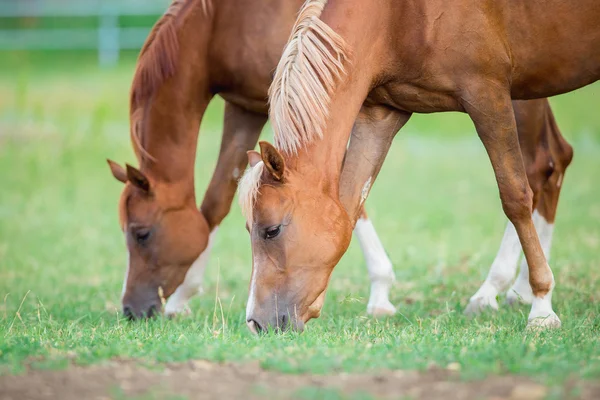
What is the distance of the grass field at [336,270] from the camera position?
12.0 feet

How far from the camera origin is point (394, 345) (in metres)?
3.91

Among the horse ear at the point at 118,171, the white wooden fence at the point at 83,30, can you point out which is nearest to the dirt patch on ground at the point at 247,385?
the horse ear at the point at 118,171

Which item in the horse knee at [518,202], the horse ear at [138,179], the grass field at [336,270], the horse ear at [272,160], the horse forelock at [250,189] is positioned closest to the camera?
the grass field at [336,270]

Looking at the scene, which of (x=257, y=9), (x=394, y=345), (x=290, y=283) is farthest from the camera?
(x=257, y=9)

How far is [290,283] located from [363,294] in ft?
6.99

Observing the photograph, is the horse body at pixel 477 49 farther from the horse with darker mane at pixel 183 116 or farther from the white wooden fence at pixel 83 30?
the white wooden fence at pixel 83 30

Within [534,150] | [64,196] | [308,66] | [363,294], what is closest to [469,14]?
[308,66]

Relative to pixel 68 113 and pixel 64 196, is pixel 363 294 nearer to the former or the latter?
pixel 64 196

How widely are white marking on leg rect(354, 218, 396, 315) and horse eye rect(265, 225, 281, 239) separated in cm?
148

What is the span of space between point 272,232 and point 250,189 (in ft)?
0.81

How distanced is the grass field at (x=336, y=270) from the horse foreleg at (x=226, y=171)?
21 cm

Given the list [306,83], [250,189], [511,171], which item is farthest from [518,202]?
[250,189]

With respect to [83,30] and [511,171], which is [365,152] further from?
[83,30]

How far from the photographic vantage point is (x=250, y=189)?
4324 millimetres
